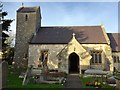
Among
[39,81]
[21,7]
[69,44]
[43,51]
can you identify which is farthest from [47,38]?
[39,81]

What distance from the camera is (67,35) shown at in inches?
1636

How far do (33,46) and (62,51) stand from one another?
598 cm

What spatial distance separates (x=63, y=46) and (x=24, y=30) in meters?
9.34

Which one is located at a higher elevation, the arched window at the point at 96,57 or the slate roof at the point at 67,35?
the slate roof at the point at 67,35

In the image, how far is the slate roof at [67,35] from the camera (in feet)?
131

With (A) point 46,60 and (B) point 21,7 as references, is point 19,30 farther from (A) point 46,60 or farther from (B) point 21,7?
(A) point 46,60

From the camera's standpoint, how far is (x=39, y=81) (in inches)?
985

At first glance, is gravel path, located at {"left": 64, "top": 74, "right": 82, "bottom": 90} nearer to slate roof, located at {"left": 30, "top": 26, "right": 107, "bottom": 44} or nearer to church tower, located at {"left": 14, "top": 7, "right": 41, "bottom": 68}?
slate roof, located at {"left": 30, "top": 26, "right": 107, "bottom": 44}

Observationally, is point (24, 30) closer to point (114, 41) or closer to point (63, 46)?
point (63, 46)

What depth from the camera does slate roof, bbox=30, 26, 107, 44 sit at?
3991cm

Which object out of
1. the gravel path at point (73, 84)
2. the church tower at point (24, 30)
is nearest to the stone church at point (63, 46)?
the church tower at point (24, 30)

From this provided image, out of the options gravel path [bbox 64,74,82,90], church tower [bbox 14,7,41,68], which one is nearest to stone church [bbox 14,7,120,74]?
church tower [bbox 14,7,41,68]

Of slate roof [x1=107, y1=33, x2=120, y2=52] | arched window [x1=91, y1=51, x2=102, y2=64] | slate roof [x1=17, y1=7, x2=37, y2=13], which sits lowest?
arched window [x1=91, y1=51, x2=102, y2=64]

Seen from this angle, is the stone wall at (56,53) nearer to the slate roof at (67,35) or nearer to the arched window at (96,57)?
the arched window at (96,57)
